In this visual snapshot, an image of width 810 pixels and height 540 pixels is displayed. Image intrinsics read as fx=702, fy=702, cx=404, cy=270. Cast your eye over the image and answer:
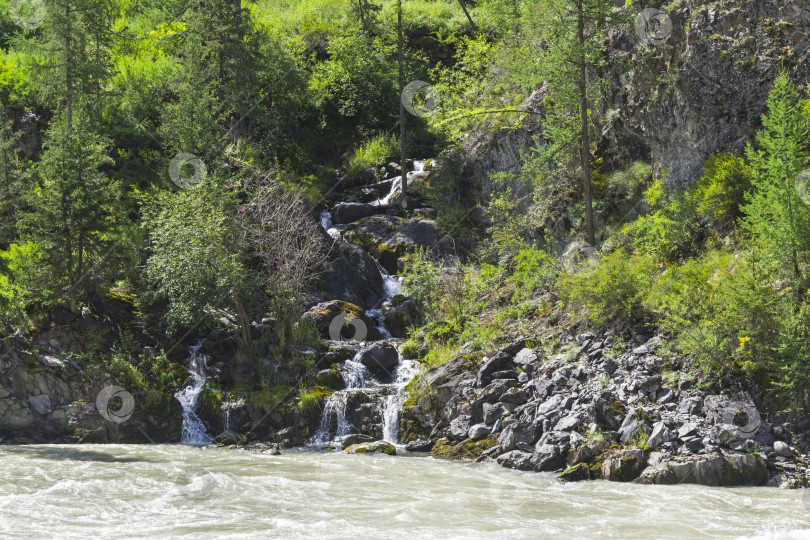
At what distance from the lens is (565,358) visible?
15.7 m

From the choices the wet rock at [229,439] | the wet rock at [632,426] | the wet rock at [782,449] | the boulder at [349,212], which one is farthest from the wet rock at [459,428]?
the boulder at [349,212]

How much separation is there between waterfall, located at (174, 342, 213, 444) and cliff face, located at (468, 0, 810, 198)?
13.4 metres

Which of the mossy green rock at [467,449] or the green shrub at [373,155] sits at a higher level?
the green shrub at [373,155]

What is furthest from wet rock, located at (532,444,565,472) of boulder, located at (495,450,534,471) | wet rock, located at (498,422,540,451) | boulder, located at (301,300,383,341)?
boulder, located at (301,300,383,341)

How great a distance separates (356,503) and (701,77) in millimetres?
13841

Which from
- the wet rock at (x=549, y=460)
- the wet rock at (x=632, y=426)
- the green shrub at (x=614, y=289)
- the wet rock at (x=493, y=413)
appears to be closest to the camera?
the wet rock at (x=632, y=426)

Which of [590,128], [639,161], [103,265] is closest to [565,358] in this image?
[639,161]

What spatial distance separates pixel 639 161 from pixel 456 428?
9704 mm

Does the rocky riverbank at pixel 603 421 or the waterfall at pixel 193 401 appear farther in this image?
the waterfall at pixel 193 401

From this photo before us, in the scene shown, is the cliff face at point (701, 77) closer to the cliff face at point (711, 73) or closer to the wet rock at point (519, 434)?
the cliff face at point (711, 73)

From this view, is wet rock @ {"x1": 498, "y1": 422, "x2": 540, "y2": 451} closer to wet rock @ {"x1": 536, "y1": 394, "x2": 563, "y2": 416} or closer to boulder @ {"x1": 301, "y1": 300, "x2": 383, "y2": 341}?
wet rock @ {"x1": 536, "y1": 394, "x2": 563, "y2": 416}

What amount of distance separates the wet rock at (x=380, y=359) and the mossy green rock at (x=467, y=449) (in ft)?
14.4

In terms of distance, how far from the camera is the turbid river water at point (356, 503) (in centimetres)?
918

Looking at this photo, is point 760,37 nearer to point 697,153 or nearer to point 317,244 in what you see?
point 697,153
